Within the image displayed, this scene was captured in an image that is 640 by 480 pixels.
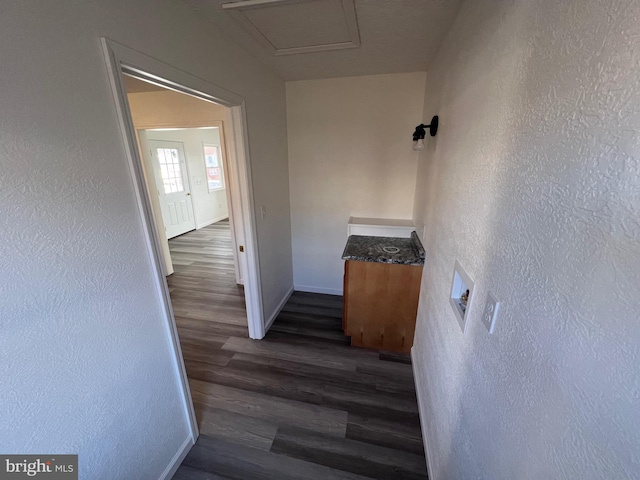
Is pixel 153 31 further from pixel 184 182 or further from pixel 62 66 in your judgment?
pixel 184 182

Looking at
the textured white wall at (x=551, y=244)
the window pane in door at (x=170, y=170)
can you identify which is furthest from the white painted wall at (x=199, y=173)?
the textured white wall at (x=551, y=244)

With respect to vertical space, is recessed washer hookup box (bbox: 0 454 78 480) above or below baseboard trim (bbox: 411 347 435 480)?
above

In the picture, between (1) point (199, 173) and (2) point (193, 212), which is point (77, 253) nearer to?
(2) point (193, 212)

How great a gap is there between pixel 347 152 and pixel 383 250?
Answer: 1143 millimetres

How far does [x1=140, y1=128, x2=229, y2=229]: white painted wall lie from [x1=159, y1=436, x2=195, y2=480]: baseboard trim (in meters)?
4.89

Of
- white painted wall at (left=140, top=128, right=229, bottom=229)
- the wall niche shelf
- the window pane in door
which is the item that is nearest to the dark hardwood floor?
the wall niche shelf

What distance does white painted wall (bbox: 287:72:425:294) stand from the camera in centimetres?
248

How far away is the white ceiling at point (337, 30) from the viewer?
1.35 meters

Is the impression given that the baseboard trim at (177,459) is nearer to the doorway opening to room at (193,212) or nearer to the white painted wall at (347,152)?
the doorway opening to room at (193,212)

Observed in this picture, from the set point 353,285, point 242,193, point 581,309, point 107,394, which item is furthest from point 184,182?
point 581,309

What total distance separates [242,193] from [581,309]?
1.98m

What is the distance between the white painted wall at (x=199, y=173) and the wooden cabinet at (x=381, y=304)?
4473 mm

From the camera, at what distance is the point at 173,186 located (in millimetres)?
5418

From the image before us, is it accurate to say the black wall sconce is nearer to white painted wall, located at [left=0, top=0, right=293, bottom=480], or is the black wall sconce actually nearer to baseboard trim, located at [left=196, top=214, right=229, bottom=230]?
white painted wall, located at [left=0, top=0, right=293, bottom=480]
